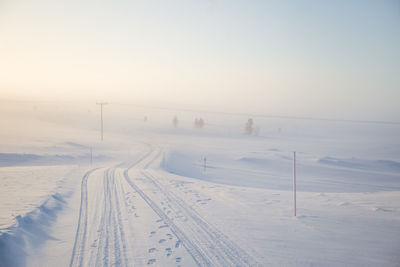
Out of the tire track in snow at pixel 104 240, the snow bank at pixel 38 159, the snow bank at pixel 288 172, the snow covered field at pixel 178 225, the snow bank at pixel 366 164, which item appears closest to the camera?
the tire track in snow at pixel 104 240

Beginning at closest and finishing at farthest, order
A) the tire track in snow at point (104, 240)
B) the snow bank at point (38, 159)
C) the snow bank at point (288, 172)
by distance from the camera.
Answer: the tire track in snow at point (104, 240)
the snow bank at point (288, 172)
the snow bank at point (38, 159)

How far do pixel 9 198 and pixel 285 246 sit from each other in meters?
11.8

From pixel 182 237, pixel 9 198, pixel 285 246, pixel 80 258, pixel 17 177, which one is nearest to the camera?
pixel 80 258

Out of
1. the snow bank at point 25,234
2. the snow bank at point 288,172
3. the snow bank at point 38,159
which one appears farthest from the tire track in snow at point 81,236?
the snow bank at point 38,159

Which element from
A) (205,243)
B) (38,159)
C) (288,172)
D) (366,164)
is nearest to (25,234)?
(205,243)

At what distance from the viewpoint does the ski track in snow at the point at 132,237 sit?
6.23 m

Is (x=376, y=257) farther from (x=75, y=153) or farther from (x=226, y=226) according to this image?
(x=75, y=153)

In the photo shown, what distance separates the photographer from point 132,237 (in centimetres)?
737

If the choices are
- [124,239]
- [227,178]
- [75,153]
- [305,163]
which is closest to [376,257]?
[124,239]

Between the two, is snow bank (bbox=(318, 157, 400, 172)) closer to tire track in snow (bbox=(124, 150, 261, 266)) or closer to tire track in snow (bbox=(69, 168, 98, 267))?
tire track in snow (bbox=(124, 150, 261, 266))

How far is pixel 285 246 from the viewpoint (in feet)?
22.7

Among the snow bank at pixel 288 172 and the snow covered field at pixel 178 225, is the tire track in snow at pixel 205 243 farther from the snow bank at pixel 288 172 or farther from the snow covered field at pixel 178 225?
the snow bank at pixel 288 172

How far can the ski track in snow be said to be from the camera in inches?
245

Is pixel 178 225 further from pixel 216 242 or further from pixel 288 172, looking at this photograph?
pixel 288 172
